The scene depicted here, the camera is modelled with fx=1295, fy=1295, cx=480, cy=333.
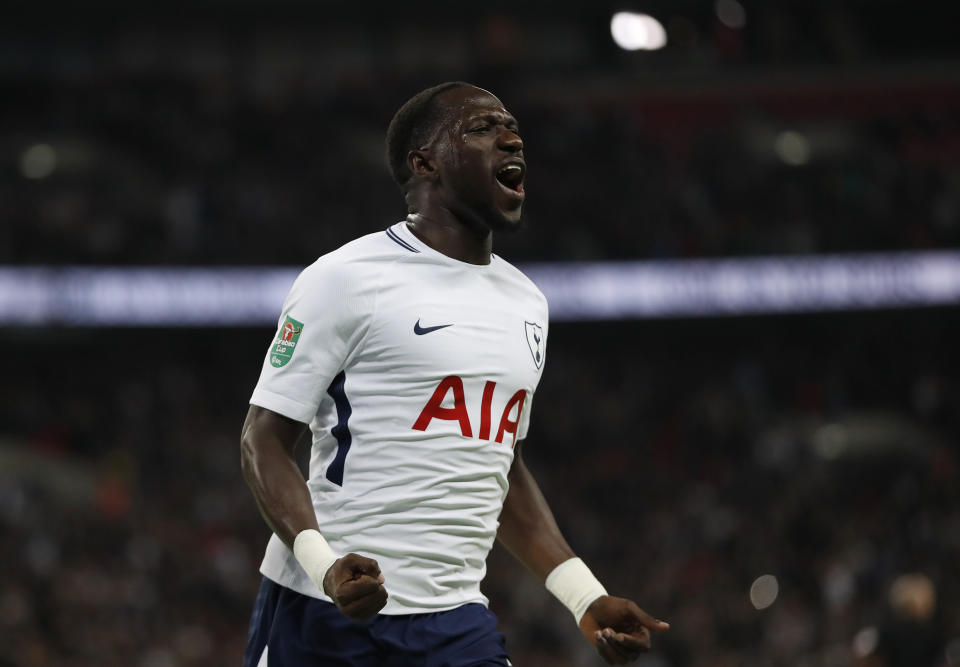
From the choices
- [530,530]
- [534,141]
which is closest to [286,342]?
[530,530]

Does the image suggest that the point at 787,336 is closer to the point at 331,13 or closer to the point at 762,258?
the point at 762,258

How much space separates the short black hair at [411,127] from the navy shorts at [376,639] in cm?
107

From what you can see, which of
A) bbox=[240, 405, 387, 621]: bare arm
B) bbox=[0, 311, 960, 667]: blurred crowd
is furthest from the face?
bbox=[0, 311, 960, 667]: blurred crowd

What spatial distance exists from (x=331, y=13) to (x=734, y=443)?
13.0m

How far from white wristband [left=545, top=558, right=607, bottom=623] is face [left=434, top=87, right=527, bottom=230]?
86cm

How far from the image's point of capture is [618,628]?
9.80 feet

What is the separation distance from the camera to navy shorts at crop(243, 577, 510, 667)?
2789mm

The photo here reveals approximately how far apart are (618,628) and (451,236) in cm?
100

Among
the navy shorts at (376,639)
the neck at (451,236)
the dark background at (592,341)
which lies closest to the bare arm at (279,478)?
the navy shorts at (376,639)

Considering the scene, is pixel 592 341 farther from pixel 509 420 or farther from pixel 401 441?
pixel 401 441

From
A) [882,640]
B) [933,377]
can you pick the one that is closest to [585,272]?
[933,377]

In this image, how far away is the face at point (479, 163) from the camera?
3.07m

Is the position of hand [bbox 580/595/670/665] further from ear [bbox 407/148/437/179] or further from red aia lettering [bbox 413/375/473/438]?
ear [bbox 407/148/437/179]

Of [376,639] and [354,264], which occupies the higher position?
[354,264]
